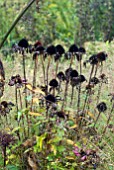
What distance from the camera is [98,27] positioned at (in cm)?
762

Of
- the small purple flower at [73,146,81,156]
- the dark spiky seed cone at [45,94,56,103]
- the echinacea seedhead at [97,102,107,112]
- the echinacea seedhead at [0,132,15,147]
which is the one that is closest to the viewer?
the dark spiky seed cone at [45,94,56,103]

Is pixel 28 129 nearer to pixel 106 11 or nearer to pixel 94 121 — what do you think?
pixel 94 121

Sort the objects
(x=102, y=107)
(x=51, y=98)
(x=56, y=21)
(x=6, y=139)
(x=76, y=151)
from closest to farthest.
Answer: (x=51, y=98) → (x=6, y=139) → (x=76, y=151) → (x=102, y=107) → (x=56, y=21)

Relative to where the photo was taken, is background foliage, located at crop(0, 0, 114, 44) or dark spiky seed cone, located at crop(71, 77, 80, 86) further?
background foliage, located at crop(0, 0, 114, 44)

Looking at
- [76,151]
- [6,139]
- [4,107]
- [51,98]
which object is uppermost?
[51,98]

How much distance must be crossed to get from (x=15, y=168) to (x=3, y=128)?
1.01ft

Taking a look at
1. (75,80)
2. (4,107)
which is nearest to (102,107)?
(75,80)

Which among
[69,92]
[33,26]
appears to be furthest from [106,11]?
[69,92]

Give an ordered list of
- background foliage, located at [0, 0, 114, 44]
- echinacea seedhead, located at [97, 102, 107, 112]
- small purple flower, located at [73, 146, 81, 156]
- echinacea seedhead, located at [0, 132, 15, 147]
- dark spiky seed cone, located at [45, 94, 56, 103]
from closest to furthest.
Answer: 1. dark spiky seed cone, located at [45, 94, 56, 103]
2. echinacea seedhead, located at [0, 132, 15, 147]
3. small purple flower, located at [73, 146, 81, 156]
4. echinacea seedhead, located at [97, 102, 107, 112]
5. background foliage, located at [0, 0, 114, 44]

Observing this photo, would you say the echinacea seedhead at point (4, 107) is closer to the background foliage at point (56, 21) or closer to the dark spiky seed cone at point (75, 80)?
the dark spiky seed cone at point (75, 80)

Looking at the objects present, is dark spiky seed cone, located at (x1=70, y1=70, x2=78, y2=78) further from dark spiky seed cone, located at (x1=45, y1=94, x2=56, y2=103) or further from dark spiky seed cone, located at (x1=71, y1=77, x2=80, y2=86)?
dark spiky seed cone, located at (x1=45, y1=94, x2=56, y2=103)

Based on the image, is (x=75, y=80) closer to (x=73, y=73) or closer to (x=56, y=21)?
(x=73, y=73)

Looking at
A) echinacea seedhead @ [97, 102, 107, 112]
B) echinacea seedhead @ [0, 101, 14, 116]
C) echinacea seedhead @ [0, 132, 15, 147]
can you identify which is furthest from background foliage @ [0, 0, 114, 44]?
echinacea seedhead @ [0, 132, 15, 147]

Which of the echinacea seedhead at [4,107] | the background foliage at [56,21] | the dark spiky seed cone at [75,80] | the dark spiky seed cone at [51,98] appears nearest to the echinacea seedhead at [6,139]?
the echinacea seedhead at [4,107]
